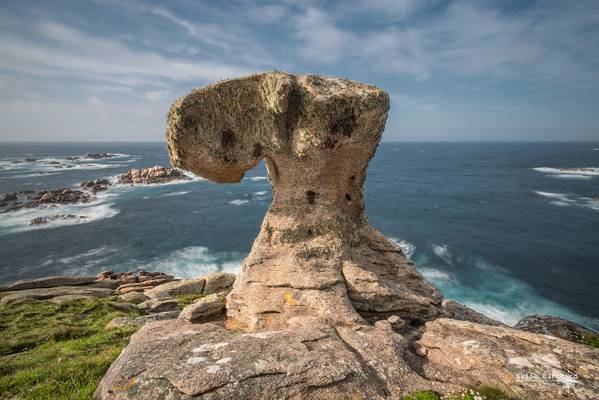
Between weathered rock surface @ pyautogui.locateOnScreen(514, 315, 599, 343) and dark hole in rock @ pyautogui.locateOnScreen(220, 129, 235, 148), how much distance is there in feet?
59.0

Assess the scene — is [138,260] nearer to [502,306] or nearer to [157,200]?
[157,200]

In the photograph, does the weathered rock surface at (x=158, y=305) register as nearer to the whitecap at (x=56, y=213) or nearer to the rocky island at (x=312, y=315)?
the rocky island at (x=312, y=315)

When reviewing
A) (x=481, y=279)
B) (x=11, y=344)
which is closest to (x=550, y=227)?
(x=481, y=279)

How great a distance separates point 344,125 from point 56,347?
16.0m

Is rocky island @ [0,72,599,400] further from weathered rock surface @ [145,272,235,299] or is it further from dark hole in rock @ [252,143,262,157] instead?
weathered rock surface @ [145,272,235,299]

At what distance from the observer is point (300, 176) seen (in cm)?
1460

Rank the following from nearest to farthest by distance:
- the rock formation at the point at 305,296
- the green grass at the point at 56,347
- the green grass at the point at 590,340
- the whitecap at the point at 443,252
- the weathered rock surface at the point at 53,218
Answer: the rock formation at the point at 305,296
the green grass at the point at 56,347
the green grass at the point at 590,340
the whitecap at the point at 443,252
the weathered rock surface at the point at 53,218

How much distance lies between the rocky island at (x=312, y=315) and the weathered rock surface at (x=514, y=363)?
32 millimetres

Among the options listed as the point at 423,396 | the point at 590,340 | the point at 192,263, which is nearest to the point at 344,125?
the point at 423,396

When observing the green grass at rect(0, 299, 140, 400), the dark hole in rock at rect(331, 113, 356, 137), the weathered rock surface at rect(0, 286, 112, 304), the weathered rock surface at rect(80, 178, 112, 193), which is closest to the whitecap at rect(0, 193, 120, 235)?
the weathered rock surface at rect(80, 178, 112, 193)

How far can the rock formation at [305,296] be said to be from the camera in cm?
793

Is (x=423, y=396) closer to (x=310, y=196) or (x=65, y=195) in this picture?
(x=310, y=196)

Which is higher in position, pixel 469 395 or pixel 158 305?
pixel 469 395

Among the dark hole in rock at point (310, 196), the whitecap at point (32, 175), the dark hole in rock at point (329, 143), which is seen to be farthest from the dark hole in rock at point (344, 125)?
the whitecap at point (32, 175)
